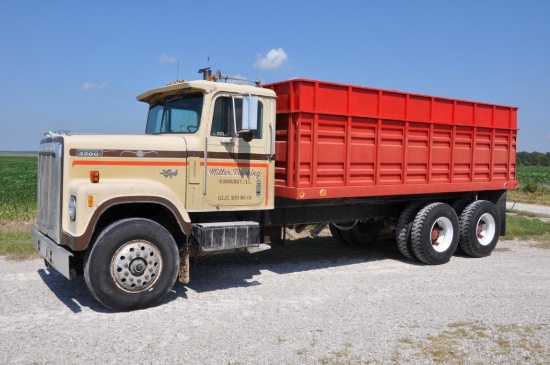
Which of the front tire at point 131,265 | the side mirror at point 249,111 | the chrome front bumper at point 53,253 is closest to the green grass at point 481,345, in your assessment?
the front tire at point 131,265

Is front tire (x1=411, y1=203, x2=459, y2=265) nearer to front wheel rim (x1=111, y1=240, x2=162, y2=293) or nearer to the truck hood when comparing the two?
the truck hood

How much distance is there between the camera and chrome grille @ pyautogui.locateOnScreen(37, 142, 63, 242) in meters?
6.19

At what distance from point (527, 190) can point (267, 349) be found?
91.4ft

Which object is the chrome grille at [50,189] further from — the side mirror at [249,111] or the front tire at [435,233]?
the front tire at [435,233]

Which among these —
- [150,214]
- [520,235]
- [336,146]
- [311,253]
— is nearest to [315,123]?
[336,146]

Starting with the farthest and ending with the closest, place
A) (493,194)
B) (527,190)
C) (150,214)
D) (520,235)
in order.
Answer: (527,190), (520,235), (493,194), (150,214)

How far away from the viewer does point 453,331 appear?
5.54 meters

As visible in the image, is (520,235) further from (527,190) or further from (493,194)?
(527,190)

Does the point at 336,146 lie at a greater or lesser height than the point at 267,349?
greater

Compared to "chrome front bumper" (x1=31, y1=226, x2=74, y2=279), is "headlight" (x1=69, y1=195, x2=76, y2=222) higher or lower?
higher

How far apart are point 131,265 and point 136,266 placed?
58mm

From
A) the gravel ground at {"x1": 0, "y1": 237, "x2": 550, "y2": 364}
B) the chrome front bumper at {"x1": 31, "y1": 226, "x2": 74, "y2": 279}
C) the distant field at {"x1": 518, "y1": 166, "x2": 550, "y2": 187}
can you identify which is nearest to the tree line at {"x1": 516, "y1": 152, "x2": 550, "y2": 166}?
the distant field at {"x1": 518, "y1": 166, "x2": 550, "y2": 187}

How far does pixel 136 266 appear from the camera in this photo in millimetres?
6133

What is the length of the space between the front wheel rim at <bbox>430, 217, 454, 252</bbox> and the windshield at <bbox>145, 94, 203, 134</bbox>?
484 cm
